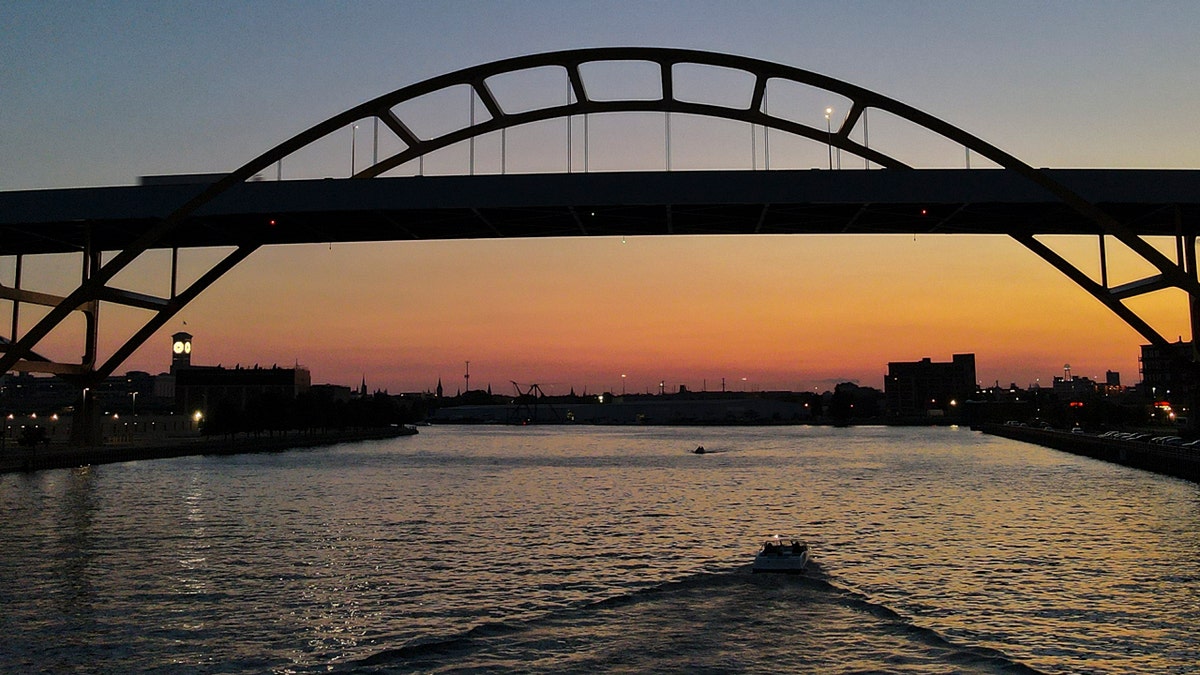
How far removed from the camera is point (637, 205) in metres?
46.8

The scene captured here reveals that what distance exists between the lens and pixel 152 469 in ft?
220

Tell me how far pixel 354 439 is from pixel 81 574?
124 m

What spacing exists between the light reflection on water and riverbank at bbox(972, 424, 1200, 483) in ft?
10.4

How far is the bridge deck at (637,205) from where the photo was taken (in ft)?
151

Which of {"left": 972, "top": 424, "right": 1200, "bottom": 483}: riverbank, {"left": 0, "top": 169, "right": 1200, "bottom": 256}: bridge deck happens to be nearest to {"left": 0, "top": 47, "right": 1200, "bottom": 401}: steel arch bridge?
{"left": 0, "top": 169, "right": 1200, "bottom": 256}: bridge deck

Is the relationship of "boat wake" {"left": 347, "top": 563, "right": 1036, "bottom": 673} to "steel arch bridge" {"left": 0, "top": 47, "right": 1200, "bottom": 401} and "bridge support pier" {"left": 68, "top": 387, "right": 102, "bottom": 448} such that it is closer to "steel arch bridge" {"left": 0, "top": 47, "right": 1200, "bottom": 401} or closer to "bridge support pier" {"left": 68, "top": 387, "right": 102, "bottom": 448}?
"steel arch bridge" {"left": 0, "top": 47, "right": 1200, "bottom": 401}

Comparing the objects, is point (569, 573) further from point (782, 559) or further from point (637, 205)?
point (637, 205)

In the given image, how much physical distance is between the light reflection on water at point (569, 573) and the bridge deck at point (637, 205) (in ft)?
45.9

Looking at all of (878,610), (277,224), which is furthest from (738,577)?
(277,224)

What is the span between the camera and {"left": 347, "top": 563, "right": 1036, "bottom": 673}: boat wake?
17.0 meters

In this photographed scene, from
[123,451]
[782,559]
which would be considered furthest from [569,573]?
[123,451]

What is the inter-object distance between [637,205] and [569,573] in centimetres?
2382

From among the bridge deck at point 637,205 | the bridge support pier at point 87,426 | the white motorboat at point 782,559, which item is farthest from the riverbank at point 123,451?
the white motorboat at point 782,559

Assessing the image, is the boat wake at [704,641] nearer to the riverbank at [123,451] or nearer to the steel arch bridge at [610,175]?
the steel arch bridge at [610,175]
